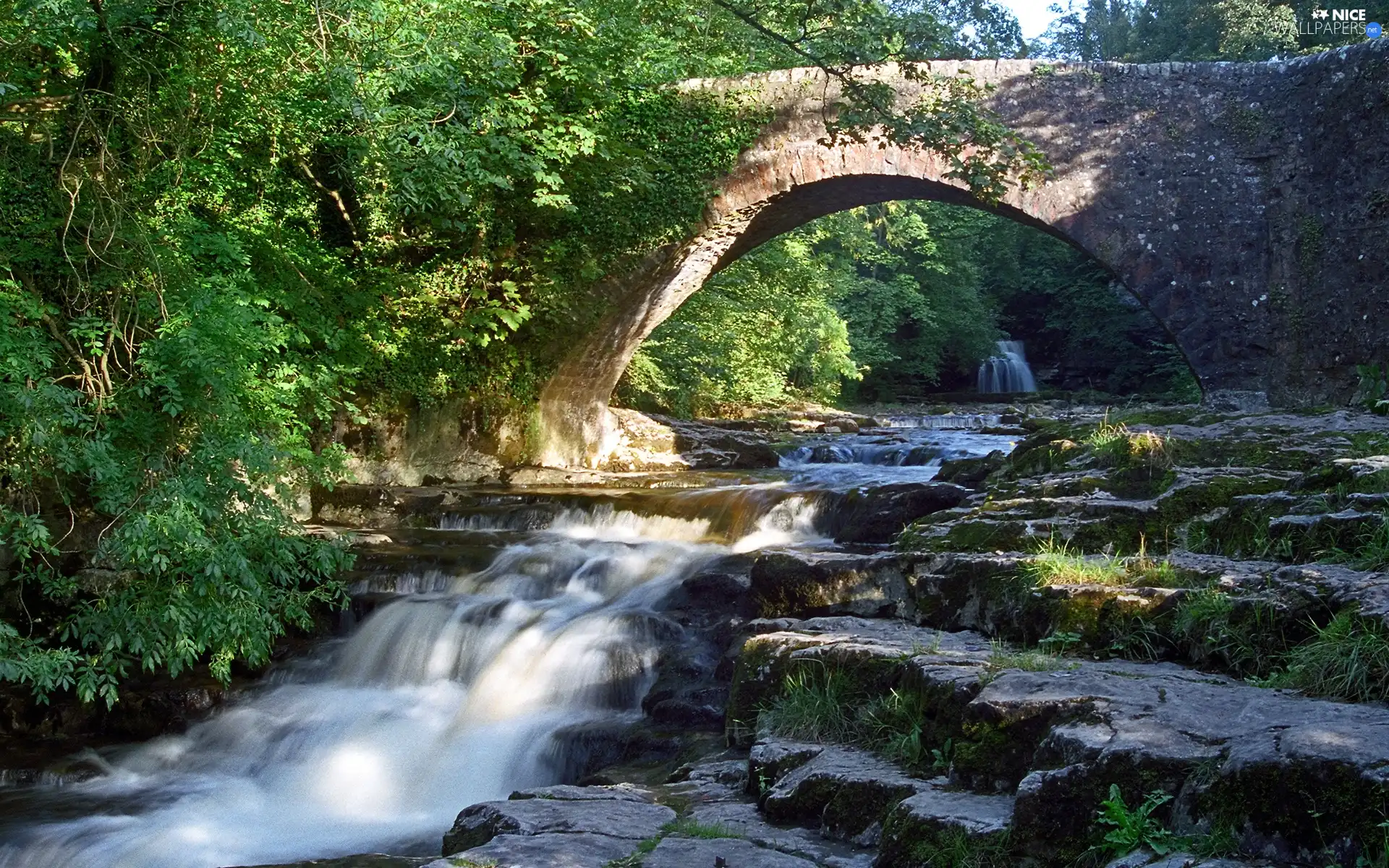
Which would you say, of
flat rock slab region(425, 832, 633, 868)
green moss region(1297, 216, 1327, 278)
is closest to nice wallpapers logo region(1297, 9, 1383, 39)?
green moss region(1297, 216, 1327, 278)

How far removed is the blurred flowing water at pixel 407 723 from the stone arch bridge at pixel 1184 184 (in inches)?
162

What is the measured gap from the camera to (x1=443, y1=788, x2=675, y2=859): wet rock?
3.69 metres

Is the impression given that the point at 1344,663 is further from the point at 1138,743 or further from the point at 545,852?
the point at 545,852

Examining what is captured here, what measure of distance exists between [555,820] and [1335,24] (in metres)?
25.0

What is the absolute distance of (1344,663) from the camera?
11.3 ft

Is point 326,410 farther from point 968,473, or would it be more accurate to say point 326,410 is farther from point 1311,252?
point 1311,252

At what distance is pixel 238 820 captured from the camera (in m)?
5.98

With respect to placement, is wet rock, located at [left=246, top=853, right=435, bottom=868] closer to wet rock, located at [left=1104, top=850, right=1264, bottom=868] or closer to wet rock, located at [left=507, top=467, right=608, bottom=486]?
wet rock, located at [left=1104, top=850, right=1264, bottom=868]

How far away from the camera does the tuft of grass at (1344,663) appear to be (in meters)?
3.37

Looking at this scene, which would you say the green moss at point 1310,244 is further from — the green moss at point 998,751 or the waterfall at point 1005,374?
the waterfall at point 1005,374

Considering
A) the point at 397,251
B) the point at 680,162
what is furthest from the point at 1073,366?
the point at 397,251

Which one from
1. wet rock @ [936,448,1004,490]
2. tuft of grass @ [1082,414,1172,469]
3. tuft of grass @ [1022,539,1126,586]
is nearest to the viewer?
tuft of grass @ [1022,539,1126,586]

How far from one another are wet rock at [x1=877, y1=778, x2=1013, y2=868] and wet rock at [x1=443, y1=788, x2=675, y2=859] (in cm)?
77

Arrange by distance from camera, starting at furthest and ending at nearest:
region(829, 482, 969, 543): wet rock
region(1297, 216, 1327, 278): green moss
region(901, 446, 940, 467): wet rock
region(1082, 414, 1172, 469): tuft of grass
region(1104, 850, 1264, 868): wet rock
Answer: region(901, 446, 940, 467): wet rock → region(1297, 216, 1327, 278): green moss → region(829, 482, 969, 543): wet rock → region(1082, 414, 1172, 469): tuft of grass → region(1104, 850, 1264, 868): wet rock
